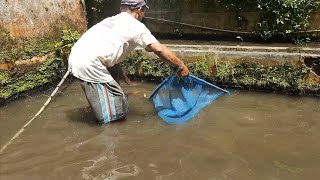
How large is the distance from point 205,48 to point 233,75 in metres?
0.74

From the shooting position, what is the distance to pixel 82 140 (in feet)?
15.5

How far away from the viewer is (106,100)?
493 cm

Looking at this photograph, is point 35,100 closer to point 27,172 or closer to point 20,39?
point 20,39

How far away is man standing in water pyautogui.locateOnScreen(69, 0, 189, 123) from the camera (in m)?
4.61

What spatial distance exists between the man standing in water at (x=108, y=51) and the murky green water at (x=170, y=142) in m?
0.41

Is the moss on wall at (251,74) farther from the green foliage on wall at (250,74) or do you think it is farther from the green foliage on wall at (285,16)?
the green foliage on wall at (285,16)

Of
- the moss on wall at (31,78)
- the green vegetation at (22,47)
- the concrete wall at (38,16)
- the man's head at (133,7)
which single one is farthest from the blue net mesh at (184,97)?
the concrete wall at (38,16)

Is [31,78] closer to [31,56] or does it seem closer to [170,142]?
[31,56]

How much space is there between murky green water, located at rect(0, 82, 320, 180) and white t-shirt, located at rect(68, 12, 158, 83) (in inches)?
35.1

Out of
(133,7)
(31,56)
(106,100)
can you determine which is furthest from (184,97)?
(31,56)

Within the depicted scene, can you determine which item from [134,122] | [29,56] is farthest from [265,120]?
[29,56]

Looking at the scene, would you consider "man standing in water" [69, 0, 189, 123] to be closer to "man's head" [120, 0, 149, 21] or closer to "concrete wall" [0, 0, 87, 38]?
"man's head" [120, 0, 149, 21]

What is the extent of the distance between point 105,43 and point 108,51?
0.36 ft

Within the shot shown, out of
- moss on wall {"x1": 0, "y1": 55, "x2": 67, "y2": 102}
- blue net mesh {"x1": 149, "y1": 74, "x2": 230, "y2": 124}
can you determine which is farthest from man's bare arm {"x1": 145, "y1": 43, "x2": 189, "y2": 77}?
moss on wall {"x1": 0, "y1": 55, "x2": 67, "y2": 102}
